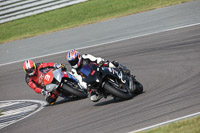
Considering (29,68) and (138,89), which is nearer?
(138,89)

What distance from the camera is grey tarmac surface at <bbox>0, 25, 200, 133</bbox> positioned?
783 centimetres

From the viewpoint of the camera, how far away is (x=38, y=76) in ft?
38.2

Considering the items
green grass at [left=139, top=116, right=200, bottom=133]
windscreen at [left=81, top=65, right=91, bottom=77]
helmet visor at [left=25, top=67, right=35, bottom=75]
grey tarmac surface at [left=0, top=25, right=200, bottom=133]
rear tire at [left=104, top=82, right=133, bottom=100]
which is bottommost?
grey tarmac surface at [left=0, top=25, right=200, bottom=133]

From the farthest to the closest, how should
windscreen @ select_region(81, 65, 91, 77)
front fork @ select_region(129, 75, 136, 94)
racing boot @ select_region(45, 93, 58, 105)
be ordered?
1. racing boot @ select_region(45, 93, 58, 105)
2. front fork @ select_region(129, 75, 136, 94)
3. windscreen @ select_region(81, 65, 91, 77)

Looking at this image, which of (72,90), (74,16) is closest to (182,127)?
(72,90)

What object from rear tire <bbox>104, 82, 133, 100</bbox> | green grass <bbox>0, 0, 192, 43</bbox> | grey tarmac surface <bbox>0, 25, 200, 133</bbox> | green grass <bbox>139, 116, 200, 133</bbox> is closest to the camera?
green grass <bbox>139, 116, 200, 133</bbox>

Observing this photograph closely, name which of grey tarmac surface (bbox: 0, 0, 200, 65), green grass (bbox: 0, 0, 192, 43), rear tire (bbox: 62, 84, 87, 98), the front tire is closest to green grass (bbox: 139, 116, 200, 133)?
the front tire

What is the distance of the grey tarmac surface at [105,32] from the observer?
1719cm

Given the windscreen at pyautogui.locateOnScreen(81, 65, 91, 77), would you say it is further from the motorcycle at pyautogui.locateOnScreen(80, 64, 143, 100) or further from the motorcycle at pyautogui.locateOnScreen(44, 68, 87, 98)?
the motorcycle at pyautogui.locateOnScreen(44, 68, 87, 98)

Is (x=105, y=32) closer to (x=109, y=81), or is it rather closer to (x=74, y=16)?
(x=74, y=16)

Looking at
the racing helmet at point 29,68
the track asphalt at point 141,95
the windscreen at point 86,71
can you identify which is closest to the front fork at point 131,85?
the track asphalt at point 141,95

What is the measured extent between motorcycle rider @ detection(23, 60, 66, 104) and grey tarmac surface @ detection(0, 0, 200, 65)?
5720mm

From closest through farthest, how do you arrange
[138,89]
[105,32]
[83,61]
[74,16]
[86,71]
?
[86,71]
[138,89]
[83,61]
[105,32]
[74,16]

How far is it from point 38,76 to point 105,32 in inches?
286
